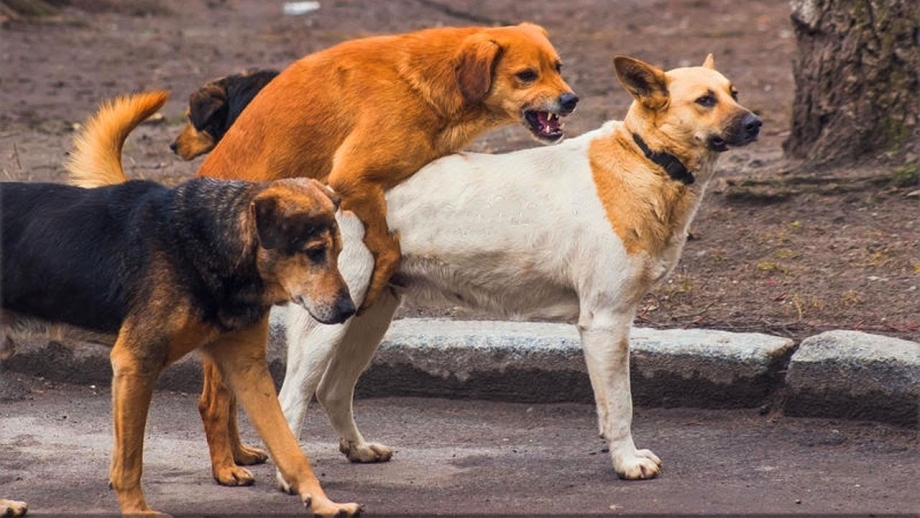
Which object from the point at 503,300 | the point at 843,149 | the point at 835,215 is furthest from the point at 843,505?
the point at 843,149

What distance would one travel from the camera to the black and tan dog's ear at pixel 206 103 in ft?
23.0

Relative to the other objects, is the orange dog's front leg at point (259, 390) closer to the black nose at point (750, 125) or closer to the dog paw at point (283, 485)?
the dog paw at point (283, 485)

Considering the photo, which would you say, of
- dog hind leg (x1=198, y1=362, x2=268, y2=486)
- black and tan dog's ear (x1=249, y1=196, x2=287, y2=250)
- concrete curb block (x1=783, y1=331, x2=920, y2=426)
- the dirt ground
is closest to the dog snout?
Result: black and tan dog's ear (x1=249, y1=196, x2=287, y2=250)

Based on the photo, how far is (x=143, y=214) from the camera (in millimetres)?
5191

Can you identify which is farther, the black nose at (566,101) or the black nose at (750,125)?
the black nose at (566,101)

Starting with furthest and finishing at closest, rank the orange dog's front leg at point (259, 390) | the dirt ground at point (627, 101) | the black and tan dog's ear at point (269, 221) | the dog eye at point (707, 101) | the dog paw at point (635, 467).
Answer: the dirt ground at point (627, 101) → the dog eye at point (707, 101) → the dog paw at point (635, 467) → the orange dog's front leg at point (259, 390) → the black and tan dog's ear at point (269, 221)

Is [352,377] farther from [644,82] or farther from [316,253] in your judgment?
[644,82]

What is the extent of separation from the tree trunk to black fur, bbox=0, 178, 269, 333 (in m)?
4.23

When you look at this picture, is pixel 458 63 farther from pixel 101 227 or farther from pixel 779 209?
pixel 779 209

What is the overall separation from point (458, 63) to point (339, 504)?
5.67ft

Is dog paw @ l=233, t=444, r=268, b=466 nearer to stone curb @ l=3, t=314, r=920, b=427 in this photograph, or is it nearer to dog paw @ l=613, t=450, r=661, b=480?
stone curb @ l=3, t=314, r=920, b=427

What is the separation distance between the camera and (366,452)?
5988 mm

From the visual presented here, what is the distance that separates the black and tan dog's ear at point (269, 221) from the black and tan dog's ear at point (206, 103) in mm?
2201

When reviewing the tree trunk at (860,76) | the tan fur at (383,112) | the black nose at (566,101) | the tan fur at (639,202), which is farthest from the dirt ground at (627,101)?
the tan fur at (383,112)
